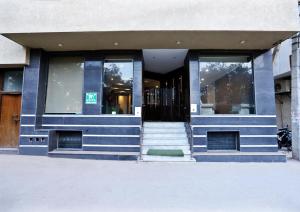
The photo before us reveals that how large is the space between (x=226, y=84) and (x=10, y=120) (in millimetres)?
8483

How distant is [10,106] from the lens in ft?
28.0

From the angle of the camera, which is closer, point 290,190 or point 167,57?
point 290,190

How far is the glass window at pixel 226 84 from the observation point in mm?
7855

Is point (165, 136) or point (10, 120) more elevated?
point (10, 120)

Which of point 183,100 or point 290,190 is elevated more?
point 183,100

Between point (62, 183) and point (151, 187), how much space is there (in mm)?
1793

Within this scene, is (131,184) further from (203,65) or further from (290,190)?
(203,65)

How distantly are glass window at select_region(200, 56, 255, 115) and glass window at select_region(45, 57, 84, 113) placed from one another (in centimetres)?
463

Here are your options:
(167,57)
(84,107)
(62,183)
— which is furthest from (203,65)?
(62,183)

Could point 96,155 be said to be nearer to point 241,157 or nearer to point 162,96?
point 241,157

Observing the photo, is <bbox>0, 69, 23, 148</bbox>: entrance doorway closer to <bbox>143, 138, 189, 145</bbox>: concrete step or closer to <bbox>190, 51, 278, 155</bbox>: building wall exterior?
<bbox>143, 138, 189, 145</bbox>: concrete step

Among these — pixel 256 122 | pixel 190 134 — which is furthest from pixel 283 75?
pixel 190 134
